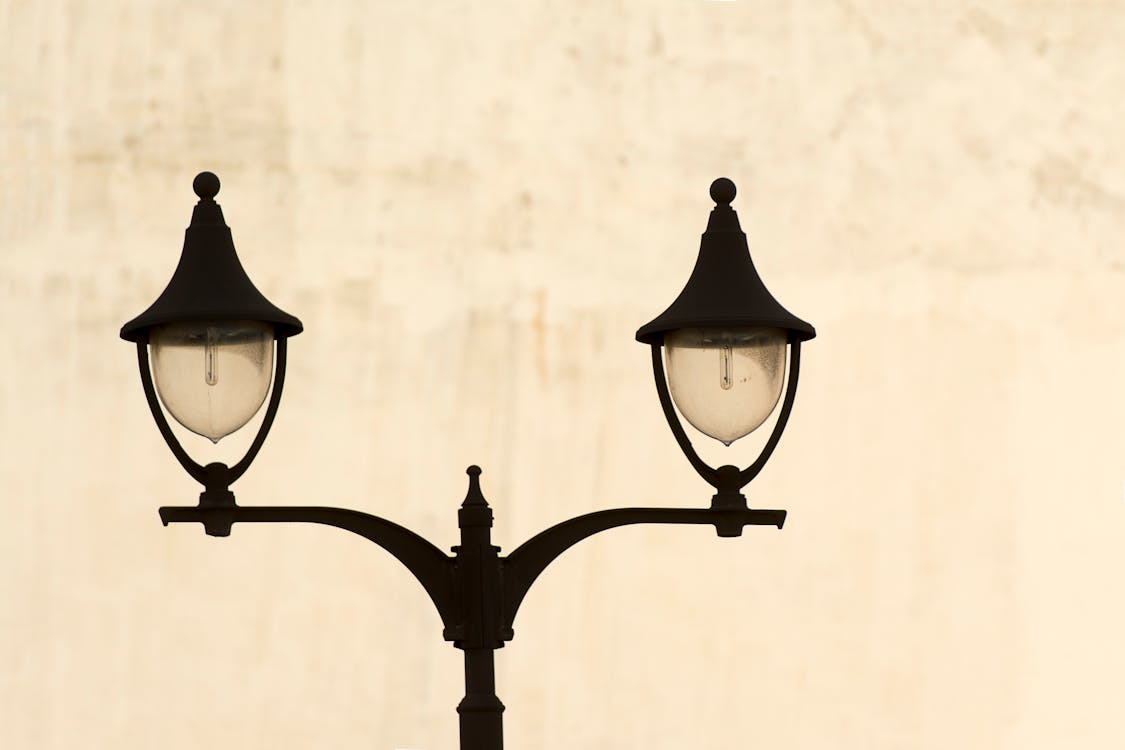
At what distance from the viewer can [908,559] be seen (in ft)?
24.6

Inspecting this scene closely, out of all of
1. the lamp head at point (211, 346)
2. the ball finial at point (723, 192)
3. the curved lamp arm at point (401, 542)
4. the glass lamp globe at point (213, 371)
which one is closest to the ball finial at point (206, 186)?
the lamp head at point (211, 346)

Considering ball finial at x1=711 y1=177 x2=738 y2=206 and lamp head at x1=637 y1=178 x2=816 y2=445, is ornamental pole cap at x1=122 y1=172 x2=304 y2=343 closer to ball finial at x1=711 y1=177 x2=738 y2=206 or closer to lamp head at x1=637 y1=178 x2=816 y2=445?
lamp head at x1=637 y1=178 x2=816 y2=445

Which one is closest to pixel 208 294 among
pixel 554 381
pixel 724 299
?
pixel 724 299

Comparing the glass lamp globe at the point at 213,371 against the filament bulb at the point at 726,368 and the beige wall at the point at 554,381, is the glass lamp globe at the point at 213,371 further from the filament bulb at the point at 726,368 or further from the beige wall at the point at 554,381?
the beige wall at the point at 554,381

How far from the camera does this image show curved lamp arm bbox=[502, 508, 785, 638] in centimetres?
356

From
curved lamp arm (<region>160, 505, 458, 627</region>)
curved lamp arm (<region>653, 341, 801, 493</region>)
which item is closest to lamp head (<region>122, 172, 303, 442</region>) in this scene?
curved lamp arm (<region>160, 505, 458, 627</region>)

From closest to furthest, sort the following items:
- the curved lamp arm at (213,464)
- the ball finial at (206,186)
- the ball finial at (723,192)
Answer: the curved lamp arm at (213,464) < the ball finial at (206,186) < the ball finial at (723,192)

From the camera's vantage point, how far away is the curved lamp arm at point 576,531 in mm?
3557

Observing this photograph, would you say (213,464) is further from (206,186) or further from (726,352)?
(726,352)

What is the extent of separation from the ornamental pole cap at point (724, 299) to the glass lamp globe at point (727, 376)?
3 centimetres

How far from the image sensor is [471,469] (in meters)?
3.74

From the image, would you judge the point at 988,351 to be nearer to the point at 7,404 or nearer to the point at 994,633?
the point at 994,633

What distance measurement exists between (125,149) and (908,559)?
11.4ft

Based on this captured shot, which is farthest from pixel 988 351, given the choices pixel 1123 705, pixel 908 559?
pixel 1123 705
